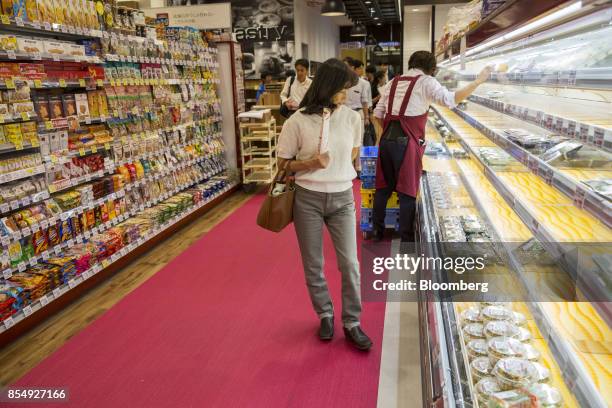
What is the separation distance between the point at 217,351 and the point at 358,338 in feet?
2.86

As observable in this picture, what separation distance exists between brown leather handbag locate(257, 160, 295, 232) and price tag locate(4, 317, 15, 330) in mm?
1774

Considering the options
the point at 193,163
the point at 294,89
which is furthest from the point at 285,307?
the point at 294,89

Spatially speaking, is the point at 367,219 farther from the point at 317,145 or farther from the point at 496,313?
the point at 496,313

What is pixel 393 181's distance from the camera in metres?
4.36

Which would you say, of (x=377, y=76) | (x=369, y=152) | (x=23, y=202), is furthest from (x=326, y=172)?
(x=377, y=76)

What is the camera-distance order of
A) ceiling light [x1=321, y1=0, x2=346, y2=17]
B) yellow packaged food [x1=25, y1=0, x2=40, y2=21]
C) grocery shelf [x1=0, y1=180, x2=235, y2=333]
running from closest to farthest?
grocery shelf [x1=0, y1=180, x2=235, y2=333] < yellow packaged food [x1=25, y1=0, x2=40, y2=21] < ceiling light [x1=321, y1=0, x2=346, y2=17]

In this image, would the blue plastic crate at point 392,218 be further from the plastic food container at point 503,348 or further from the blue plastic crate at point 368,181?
the plastic food container at point 503,348

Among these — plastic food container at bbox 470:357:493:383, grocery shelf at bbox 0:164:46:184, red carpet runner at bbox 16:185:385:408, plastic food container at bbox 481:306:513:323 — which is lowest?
red carpet runner at bbox 16:185:385:408

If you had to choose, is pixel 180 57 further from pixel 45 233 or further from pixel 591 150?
pixel 591 150

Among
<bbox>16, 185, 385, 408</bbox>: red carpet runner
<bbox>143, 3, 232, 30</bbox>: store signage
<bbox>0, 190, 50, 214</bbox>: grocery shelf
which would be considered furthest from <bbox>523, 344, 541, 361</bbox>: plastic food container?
<bbox>143, 3, 232, 30</bbox>: store signage

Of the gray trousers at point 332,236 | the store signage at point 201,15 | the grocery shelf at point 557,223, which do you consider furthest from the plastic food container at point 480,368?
the store signage at point 201,15

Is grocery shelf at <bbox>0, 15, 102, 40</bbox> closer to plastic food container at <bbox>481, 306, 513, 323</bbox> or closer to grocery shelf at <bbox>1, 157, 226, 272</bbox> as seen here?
grocery shelf at <bbox>1, 157, 226, 272</bbox>

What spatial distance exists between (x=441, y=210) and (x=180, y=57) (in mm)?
3770

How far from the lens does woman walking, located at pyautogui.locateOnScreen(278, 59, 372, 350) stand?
2.70 metres
